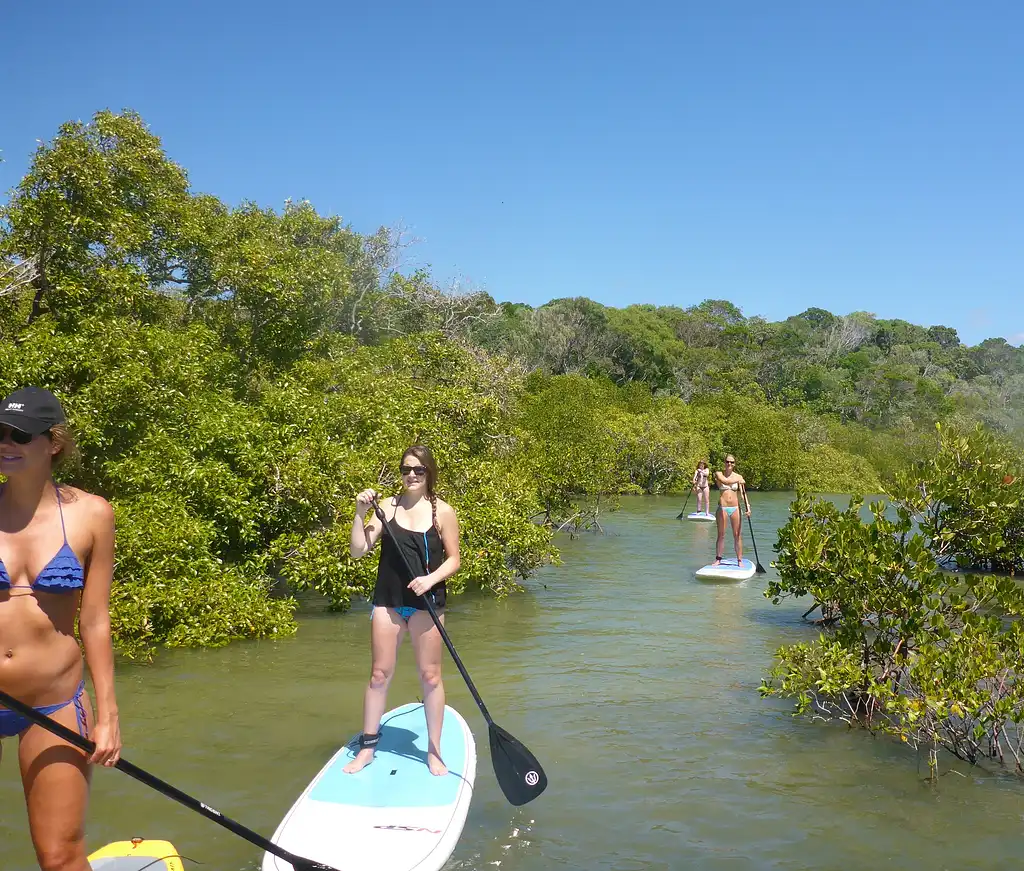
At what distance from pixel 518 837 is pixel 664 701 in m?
3.43

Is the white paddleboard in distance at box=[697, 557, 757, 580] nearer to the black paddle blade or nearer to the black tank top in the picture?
the black paddle blade

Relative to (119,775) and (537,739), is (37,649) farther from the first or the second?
(537,739)

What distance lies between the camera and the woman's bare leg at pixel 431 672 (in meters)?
5.80

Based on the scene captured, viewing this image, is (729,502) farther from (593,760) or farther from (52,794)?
(52,794)

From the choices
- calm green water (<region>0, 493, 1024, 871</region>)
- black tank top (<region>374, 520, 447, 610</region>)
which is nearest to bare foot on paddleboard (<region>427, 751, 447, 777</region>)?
calm green water (<region>0, 493, 1024, 871</region>)

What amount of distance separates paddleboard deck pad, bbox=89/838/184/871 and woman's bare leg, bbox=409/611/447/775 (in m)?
1.87

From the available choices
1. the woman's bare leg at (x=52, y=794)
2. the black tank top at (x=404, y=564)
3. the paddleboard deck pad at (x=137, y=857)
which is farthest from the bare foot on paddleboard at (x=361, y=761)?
the woman's bare leg at (x=52, y=794)

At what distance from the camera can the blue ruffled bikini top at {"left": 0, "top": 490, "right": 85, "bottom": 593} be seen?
321 centimetres

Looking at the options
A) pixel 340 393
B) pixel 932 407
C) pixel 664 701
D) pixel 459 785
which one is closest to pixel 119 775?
pixel 459 785

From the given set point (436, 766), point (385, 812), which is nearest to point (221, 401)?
point (436, 766)

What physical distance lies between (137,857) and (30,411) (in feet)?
7.04

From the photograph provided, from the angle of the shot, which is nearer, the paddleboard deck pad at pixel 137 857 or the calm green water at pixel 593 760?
the paddleboard deck pad at pixel 137 857

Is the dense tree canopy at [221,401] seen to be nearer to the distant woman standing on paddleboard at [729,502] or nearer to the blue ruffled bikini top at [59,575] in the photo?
the distant woman standing on paddleboard at [729,502]

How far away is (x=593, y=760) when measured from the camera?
744 cm
